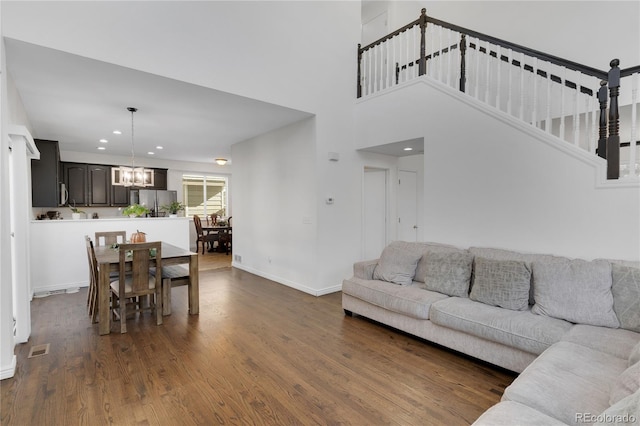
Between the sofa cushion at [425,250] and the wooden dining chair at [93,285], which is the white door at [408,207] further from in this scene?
the wooden dining chair at [93,285]

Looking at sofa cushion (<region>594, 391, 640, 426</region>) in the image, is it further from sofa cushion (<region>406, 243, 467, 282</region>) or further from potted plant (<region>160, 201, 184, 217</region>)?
potted plant (<region>160, 201, 184, 217</region>)

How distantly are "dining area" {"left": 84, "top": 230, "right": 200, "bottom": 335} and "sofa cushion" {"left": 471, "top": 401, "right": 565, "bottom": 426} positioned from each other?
341cm

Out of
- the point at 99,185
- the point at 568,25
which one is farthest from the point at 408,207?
the point at 99,185

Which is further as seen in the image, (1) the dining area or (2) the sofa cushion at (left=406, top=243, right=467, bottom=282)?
(2) the sofa cushion at (left=406, top=243, right=467, bottom=282)

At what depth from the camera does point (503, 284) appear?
2.83 m

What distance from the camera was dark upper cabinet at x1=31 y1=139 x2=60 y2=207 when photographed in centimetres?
534

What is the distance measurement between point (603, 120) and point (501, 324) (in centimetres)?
222

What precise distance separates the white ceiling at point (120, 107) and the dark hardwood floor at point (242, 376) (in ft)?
8.94

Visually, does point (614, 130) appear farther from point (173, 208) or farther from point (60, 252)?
point (173, 208)

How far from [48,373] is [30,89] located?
317cm

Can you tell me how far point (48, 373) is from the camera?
2564 mm

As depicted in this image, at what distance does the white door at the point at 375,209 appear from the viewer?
5.61m

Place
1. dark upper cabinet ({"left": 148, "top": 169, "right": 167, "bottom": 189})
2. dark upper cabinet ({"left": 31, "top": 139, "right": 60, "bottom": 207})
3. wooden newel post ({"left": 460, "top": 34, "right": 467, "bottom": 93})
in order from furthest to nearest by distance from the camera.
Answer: dark upper cabinet ({"left": 148, "top": 169, "right": 167, "bottom": 189})
dark upper cabinet ({"left": 31, "top": 139, "right": 60, "bottom": 207})
wooden newel post ({"left": 460, "top": 34, "right": 467, "bottom": 93})

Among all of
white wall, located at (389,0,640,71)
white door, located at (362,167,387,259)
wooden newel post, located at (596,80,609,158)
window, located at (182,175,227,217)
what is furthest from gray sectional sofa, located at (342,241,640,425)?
window, located at (182,175,227,217)
